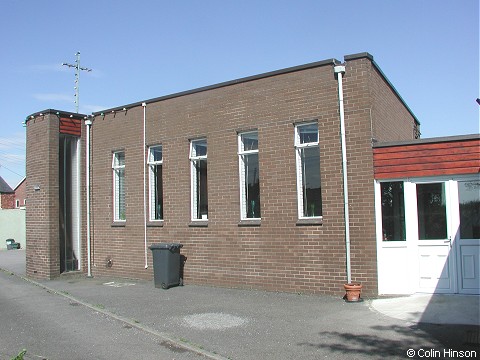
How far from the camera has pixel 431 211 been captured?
9.87 m

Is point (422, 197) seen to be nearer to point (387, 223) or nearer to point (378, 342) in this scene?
point (387, 223)

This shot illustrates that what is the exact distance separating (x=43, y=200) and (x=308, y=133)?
883cm

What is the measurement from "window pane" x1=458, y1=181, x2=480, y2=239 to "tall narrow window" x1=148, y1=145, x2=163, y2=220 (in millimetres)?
8094

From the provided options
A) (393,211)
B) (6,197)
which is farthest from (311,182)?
(6,197)

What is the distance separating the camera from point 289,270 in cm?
1110

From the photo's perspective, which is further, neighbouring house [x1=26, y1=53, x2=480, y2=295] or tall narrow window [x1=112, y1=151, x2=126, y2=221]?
tall narrow window [x1=112, y1=151, x2=126, y2=221]

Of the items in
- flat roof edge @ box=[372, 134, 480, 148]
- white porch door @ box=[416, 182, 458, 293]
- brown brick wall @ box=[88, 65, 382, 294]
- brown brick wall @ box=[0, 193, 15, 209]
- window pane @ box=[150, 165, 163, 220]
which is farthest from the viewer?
brown brick wall @ box=[0, 193, 15, 209]

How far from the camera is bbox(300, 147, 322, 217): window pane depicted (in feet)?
36.2

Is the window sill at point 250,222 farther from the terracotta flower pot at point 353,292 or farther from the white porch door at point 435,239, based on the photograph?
the white porch door at point 435,239

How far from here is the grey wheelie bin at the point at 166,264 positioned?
40.7 feet

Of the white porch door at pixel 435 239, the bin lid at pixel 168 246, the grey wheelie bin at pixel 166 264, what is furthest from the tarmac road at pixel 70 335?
the white porch door at pixel 435 239

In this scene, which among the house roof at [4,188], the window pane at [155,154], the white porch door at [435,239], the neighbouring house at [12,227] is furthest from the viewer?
the house roof at [4,188]

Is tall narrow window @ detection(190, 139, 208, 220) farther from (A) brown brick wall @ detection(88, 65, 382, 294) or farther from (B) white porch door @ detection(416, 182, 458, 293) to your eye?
(B) white porch door @ detection(416, 182, 458, 293)

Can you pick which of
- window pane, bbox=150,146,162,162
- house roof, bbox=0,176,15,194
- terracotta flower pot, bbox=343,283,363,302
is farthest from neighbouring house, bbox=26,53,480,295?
house roof, bbox=0,176,15,194
